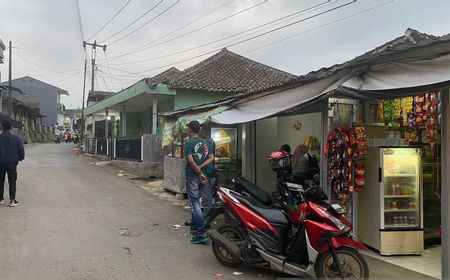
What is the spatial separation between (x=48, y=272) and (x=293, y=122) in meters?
7.67

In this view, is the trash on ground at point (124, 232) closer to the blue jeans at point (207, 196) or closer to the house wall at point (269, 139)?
the blue jeans at point (207, 196)

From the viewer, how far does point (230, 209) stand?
5.59 metres

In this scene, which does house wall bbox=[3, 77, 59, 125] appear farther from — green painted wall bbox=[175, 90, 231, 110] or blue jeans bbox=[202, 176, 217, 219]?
blue jeans bbox=[202, 176, 217, 219]

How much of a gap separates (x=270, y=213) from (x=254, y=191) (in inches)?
19.2

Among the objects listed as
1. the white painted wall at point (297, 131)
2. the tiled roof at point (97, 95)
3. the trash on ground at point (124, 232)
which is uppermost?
the tiled roof at point (97, 95)

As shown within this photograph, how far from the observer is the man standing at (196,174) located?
6.75 metres

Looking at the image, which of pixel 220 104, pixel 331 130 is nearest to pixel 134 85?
pixel 220 104

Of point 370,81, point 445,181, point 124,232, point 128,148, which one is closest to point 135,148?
point 128,148

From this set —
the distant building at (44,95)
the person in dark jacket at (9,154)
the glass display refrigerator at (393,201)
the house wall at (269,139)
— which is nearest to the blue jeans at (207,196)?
the glass display refrigerator at (393,201)

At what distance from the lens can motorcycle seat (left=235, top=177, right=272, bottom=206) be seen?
563 cm

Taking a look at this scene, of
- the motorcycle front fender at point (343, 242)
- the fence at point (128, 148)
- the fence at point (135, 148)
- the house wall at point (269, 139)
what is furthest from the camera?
the fence at point (128, 148)

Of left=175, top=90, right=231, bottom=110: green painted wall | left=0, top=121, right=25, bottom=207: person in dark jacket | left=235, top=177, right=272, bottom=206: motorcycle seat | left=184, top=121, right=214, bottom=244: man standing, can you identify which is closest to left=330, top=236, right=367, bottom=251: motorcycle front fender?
left=235, top=177, right=272, bottom=206: motorcycle seat

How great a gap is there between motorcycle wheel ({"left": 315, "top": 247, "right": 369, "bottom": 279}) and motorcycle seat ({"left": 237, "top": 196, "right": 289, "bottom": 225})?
72 cm

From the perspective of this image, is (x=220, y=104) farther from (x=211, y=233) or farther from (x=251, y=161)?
(x=211, y=233)
